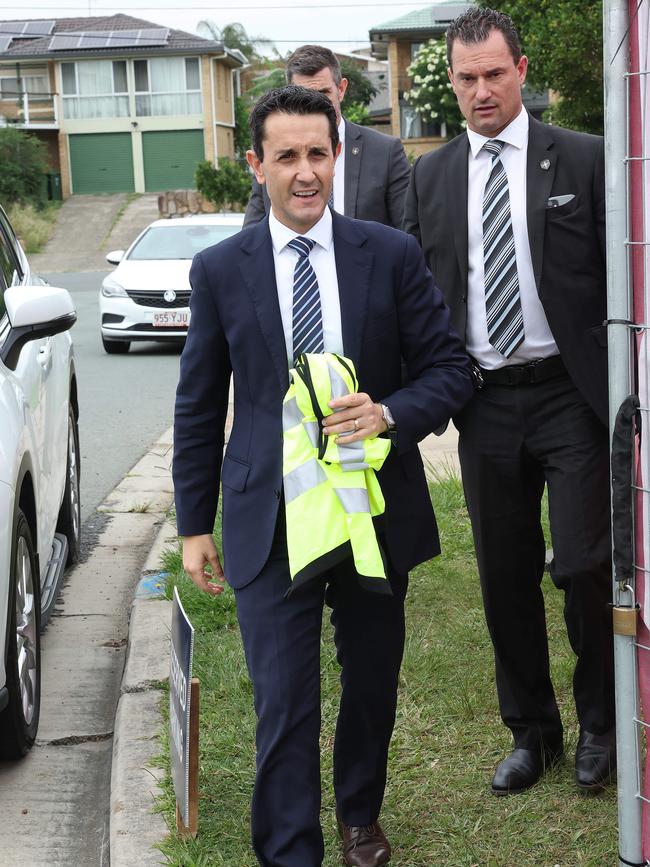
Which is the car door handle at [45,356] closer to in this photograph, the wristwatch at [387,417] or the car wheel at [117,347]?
the wristwatch at [387,417]

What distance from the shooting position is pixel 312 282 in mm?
3100

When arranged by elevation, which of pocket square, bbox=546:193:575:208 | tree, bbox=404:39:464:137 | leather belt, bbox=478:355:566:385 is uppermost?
tree, bbox=404:39:464:137

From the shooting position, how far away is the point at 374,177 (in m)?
4.95

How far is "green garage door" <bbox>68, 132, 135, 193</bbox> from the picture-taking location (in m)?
59.6

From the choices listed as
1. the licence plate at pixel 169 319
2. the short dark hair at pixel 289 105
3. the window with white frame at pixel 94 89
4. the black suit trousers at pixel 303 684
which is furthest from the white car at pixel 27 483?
the window with white frame at pixel 94 89

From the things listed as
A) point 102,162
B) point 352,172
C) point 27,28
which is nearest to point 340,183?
point 352,172

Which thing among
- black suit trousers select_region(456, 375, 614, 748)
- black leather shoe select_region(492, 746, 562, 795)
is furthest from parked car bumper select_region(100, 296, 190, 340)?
black leather shoe select_region(492, 746, 562, 795)

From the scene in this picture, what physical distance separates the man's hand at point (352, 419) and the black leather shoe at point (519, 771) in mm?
1332

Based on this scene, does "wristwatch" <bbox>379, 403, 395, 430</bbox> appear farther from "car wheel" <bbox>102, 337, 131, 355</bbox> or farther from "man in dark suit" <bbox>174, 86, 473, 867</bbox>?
"car wheel" <bbox>102, 337, 131, 355</bbox>

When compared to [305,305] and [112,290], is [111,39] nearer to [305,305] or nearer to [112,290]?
[112,290]

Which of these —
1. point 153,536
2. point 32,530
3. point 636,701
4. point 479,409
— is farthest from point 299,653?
point 153,536

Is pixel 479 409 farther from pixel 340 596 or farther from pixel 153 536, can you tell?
pixel 153 536

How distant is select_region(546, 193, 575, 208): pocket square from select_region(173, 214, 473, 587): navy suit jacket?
53cm

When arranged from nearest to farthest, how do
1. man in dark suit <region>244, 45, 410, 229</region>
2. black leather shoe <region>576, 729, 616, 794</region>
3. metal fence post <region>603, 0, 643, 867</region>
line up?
metal fence post <region>603, 0, 643, 867</region> < black leather shoe <region>576, 729, 616, 794</region> < man in dark suit <region>244, 45, 410, 229</region>
